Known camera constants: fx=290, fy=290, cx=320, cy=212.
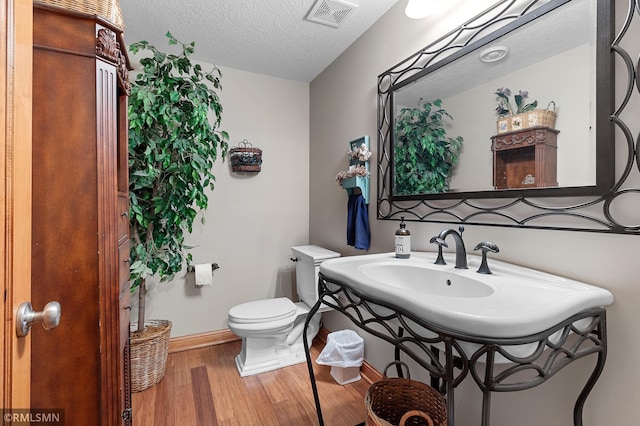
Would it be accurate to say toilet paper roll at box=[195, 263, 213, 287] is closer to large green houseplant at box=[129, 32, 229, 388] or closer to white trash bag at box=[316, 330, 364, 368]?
large green houseplant at box=[129, 32, 229, 388]

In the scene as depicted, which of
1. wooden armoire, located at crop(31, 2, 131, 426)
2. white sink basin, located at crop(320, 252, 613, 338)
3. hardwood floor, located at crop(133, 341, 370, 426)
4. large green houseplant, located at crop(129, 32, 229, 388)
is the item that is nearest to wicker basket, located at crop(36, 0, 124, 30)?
wooden armoire, located at crop(31, 2, 131, 426)

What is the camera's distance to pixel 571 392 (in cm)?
96

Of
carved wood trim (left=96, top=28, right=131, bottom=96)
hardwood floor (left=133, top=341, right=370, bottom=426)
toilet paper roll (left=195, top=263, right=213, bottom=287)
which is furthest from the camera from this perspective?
toilet paper roll (left=195, top=263, right=213, bottom=287)

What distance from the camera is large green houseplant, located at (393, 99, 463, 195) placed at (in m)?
1.40

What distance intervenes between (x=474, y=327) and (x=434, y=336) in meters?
0.15

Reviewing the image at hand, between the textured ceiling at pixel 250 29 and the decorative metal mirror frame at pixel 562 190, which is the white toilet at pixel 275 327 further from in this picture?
the textured ceiling at pixel 250 29

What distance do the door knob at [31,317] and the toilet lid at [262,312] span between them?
56.0 inches

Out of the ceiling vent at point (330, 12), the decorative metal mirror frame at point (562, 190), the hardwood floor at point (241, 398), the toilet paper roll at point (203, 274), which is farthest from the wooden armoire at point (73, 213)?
the decorative metal mirror frame at point (562, 190)

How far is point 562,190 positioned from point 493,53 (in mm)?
622

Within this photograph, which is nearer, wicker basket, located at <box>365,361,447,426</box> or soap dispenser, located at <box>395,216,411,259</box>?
wicker basket, located at <box>365,361,447,426</box>

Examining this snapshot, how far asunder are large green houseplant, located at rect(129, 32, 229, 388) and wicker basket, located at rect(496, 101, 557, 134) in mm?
1626

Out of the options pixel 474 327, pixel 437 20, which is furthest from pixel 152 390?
pixel 437 20

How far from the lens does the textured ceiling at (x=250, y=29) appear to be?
5.65 ft

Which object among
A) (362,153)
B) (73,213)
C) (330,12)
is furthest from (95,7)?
(362,153)
